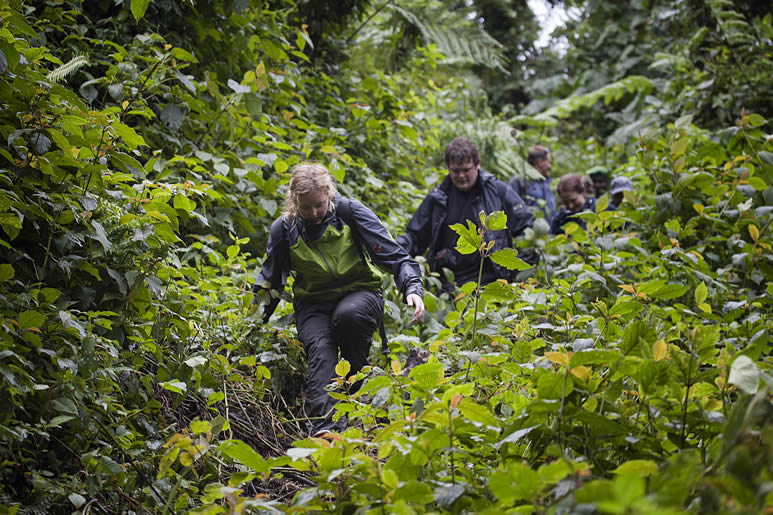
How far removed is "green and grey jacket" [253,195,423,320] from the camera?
370 cm

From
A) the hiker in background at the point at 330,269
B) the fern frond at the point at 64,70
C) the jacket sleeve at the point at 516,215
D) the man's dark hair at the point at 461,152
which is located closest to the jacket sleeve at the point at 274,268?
the hiker in background at the point at 330,269

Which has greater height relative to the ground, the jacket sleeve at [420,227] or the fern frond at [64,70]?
the fern frond at [64,70]

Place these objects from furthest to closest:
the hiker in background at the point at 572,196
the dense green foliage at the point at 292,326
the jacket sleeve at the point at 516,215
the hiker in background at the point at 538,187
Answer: the hiker in background at the point at 538,187 < the hiker in background at the point at 572,196 < the jacket sleeve at the point at 516,215 < the dense green foliage at the point at 292,326

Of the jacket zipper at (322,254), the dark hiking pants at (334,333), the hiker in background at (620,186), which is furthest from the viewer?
the hiker in background at (620,186)

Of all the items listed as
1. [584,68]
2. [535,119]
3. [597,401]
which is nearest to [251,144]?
[597,401]

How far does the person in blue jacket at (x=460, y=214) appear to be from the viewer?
204 inches

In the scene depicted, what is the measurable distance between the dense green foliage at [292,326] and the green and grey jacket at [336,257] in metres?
0.33

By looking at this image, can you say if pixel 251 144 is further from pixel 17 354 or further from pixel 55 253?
pixel 17 354

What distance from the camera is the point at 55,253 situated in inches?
106

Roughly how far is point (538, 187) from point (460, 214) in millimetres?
2819

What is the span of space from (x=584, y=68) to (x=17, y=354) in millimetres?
13490

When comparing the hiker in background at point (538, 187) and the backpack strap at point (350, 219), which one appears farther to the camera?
the hiker in background at point (538, 187)

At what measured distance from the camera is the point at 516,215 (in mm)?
5277

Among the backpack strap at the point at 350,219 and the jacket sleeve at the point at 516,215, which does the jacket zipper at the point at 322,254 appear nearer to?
the backpack strap at the point at 350,219
